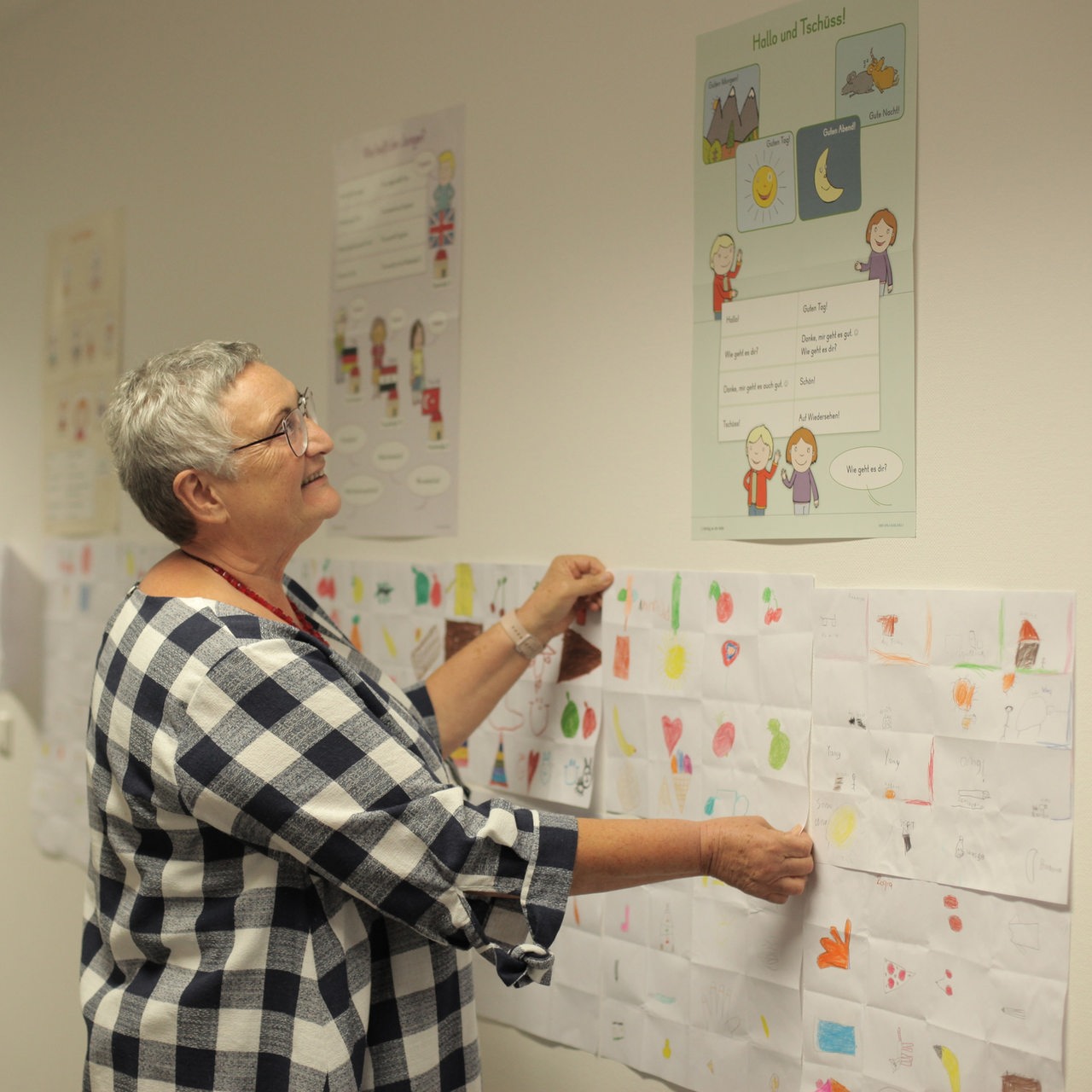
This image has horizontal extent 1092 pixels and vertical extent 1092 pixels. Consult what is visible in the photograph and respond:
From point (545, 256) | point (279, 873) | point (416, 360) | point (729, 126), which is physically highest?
point (729, 126)

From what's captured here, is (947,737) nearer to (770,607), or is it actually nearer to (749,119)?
(770,607)

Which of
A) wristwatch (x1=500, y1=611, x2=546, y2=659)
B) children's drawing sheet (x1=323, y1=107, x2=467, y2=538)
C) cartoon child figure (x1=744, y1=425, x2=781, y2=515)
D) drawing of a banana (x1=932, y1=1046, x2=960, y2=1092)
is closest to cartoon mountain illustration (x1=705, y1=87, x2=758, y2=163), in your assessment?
cartoon child figure (x1=744, y1=425, x2=781, y2=515)

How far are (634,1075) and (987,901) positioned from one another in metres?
0.59

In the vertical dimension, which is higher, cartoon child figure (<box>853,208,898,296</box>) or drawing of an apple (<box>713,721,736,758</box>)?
cartoon child figure (<box>853,208,898,296</box>)

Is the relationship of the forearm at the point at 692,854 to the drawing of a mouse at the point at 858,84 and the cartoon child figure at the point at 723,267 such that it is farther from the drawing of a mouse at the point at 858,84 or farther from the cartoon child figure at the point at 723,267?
the drawing of a mouse at the point at 858,84

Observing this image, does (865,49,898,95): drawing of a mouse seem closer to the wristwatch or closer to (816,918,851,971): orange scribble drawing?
the wristwatch

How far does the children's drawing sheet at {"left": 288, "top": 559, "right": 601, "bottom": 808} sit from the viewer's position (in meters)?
1.54

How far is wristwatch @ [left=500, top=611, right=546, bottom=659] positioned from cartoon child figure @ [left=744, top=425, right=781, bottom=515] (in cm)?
38

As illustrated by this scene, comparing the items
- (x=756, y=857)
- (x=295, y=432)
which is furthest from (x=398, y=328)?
(x=756, y=857)

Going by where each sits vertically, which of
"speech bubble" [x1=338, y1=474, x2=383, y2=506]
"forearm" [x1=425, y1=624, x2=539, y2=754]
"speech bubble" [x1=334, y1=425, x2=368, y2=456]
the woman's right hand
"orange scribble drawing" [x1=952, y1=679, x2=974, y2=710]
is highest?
"speech bubble" [x1=334, y1=425, x2=368, y2=456]

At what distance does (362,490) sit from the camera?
1842 mm

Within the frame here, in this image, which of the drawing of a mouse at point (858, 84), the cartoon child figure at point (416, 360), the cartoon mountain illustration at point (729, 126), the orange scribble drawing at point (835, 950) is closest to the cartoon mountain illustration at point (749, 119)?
the cartoon mountain illustration at point (729, 126)

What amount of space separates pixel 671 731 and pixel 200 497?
68 centimetres

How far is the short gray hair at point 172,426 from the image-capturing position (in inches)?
49.1
